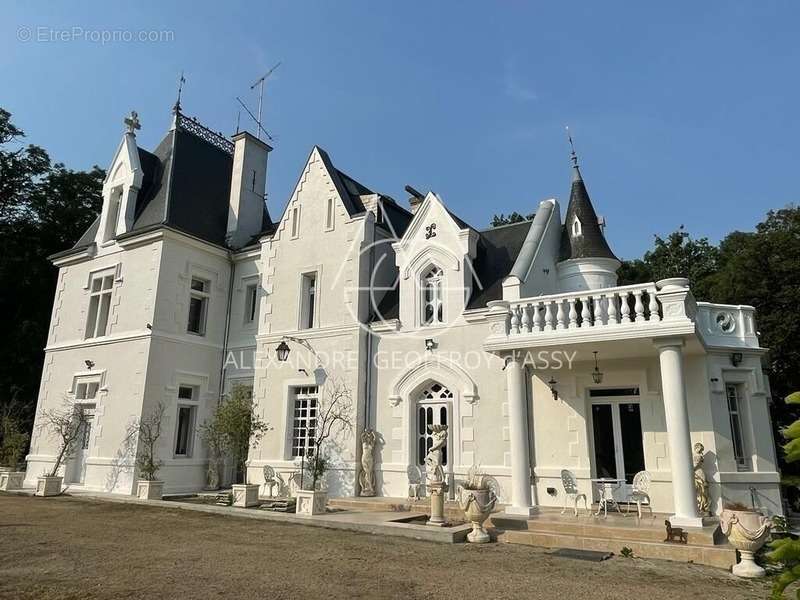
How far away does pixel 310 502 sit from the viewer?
11.4 meters

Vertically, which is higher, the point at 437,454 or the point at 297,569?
the point at 437,454

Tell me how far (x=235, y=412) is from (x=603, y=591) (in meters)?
10.6

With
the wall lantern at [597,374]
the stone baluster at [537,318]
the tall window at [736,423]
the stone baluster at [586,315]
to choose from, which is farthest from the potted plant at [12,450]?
the tall window at [736,423]

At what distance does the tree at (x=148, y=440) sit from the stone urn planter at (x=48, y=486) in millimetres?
2197

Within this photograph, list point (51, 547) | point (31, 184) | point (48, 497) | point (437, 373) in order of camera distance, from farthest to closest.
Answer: point (31, 184) < point (48, 497) < point (437, 373) < point (51, 547)

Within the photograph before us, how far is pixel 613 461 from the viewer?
451 inches

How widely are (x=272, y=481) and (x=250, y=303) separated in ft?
20.2

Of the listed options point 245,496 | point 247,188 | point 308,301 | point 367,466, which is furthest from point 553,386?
point 247,188

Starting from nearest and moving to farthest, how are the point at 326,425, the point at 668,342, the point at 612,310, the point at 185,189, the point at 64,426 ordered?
1. the point at 668,342
2. the point at 612,310
3. the point at 326,425
4. the point at 64,426
5. the point at 185,189

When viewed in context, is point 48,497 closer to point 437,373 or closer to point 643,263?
point 437,373

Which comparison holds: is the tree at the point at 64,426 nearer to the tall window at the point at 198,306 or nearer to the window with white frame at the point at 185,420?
the window with white frame at the point at 185,420

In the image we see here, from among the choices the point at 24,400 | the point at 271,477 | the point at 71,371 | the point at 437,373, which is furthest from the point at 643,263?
the point at 24,400

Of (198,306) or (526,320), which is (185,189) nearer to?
(198,306)

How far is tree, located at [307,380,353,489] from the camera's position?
45.8ft
